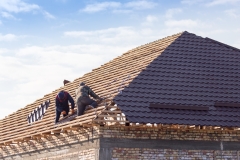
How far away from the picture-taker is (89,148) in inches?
746

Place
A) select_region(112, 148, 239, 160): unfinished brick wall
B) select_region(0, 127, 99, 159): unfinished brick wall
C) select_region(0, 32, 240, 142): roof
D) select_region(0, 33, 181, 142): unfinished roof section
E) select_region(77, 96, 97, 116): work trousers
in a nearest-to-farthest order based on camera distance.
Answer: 1. select_region(112, 148, 239, 160): unfinished brick wall
2. select_region(0, 32, 240, 142): roof
3. select_region(0, 127, 99, 159): unfinished brick wall
4. select_region(77, 96, 97, 116): work trousers
5. select_region(0, 33, 181, 142): unfinished roof section

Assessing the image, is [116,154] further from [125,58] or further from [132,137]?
[125,58]

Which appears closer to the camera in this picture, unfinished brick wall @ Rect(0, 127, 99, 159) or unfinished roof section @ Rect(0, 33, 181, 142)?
unfinished brick wall @ Rect(0, 127, 99, 159)

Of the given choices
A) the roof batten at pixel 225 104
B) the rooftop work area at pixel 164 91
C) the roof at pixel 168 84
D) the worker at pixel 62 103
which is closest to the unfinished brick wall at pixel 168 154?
the rooftop work area at pixel 164 91

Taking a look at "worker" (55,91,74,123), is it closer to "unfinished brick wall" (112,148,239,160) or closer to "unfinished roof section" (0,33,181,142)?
"unfinished roof section" (0,33,181,142)

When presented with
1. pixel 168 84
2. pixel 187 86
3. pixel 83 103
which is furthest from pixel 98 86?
pixel 187 86

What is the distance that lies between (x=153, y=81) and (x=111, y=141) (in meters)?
3.02

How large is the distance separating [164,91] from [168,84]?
567 millimetres

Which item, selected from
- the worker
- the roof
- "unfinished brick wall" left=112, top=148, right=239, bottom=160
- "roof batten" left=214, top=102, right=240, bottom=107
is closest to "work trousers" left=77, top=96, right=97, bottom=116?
the roof

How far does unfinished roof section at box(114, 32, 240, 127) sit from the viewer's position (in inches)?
734

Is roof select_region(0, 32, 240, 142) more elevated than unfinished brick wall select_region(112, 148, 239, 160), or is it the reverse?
roof select_region(0, 32, 240, 142)

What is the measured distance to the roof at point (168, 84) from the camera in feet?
61.7

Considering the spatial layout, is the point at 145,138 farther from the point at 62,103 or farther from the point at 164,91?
the point at 62,103

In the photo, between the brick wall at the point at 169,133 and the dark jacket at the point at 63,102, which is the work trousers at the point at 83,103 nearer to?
the dark jacket at the point at 63,102
